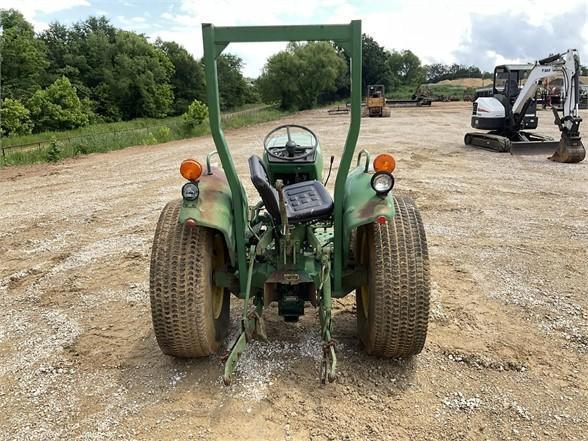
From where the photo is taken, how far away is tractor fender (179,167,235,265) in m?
3.10

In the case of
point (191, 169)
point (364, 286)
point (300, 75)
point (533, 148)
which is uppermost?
point (300, 75)

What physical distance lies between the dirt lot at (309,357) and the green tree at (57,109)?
32.1m

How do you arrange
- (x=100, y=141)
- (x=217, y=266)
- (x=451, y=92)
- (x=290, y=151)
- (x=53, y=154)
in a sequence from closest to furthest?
(x=217, y=266) < (x=290, y=151) < (x=53, y=154) < (x=100, y=141) < (x=451, y=92)

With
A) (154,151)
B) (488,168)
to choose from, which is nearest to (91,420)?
(488,168)

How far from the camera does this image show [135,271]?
17.9 feet

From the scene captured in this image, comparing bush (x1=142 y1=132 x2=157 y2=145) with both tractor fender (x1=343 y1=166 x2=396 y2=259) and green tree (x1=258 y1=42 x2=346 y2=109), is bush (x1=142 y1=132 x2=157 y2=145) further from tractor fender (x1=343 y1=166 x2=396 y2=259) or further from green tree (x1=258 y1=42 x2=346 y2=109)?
green tree (x1=258 y1=42 x2=346 y2=109)

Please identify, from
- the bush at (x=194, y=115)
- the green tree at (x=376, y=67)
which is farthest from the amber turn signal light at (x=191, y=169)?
the green tree at (x=376, y=67)

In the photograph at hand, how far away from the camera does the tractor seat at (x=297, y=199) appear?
10.2 feet

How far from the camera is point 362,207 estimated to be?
315cm

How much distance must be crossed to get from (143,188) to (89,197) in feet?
3.39

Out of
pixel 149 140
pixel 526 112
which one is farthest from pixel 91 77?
pixel 526 112

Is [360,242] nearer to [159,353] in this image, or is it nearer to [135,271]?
[159,353]

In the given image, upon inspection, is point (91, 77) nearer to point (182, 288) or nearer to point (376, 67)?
point (376, 67)

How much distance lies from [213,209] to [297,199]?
0.57 meters
